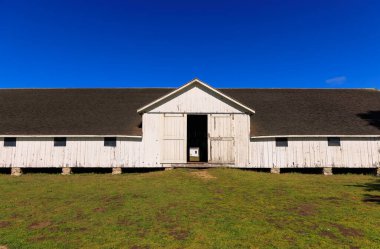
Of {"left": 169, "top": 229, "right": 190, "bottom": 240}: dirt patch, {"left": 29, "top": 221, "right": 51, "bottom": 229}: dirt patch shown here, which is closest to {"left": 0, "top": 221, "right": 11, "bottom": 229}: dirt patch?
{"left": 29, "top": 221, "right": 51, "bottom": 229}: dirt patch

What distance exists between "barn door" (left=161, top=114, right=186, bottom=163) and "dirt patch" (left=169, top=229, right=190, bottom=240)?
11.6 m

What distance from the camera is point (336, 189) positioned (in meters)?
13.0

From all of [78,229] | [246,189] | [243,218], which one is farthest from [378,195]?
[78,229]

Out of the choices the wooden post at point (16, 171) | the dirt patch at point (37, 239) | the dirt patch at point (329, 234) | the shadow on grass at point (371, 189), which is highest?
the wooden post at point (16, 171)

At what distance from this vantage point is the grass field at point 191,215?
21.7 feet

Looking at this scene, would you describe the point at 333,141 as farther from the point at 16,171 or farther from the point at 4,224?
the point at 16,171

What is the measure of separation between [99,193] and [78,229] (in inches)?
190

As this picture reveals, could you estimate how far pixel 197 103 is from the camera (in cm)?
1955

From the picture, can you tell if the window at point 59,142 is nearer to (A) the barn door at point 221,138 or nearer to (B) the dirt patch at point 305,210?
(A) the barn door at point 221,138

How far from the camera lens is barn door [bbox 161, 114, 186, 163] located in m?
18.9

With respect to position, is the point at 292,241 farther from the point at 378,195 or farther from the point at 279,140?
the point at 279,140

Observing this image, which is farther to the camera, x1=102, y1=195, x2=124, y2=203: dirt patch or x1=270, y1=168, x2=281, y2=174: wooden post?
x1=270, y1=168, x2=281, y2=174: wooden post

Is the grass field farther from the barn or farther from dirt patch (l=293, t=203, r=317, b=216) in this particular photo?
the barn

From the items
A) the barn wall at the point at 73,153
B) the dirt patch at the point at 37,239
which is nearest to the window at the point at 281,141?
the barn wall at the point at 73,153
